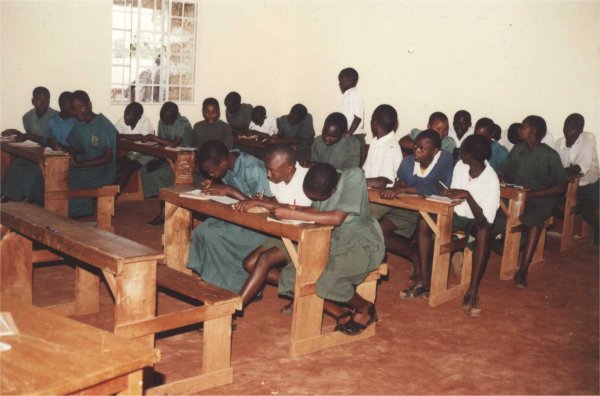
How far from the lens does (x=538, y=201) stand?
230 inches

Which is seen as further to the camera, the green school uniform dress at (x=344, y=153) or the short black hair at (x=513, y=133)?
the short black hair at (x=513, y=133)

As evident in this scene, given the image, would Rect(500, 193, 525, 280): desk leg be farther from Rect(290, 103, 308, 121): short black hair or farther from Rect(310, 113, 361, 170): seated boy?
Rect(290, 103, 308, 121): short black hair

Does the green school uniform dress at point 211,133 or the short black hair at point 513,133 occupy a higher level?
the short black hair at point 513,133

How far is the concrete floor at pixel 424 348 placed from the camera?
359 centimetres

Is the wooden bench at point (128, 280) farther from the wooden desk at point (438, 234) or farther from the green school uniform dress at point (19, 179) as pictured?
the green school uniform dress at point (19, 179)

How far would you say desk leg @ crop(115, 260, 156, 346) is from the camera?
10.1 ft

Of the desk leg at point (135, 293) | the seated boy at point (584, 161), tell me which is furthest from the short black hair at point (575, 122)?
the desk leg at point (135, 293)

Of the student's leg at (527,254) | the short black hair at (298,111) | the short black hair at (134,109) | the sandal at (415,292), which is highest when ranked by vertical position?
the short black hair at (298,111)

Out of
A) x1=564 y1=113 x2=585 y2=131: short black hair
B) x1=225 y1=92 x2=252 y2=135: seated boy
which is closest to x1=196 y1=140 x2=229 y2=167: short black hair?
x1=564 y1=113 x2=585 y2=131: short black hair

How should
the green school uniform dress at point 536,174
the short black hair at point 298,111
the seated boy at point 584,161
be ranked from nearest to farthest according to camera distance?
the green school uniform dress at point 536,174 → the seated boy at point 584,161 → the short black hair at point 298,111

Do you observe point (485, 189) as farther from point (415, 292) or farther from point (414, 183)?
point (415, 292)

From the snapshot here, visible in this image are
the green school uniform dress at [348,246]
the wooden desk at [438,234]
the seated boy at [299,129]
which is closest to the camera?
the green school uniform dress at [348,246]

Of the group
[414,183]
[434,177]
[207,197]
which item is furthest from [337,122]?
[207,197]

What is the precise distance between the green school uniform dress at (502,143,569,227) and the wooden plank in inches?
144
